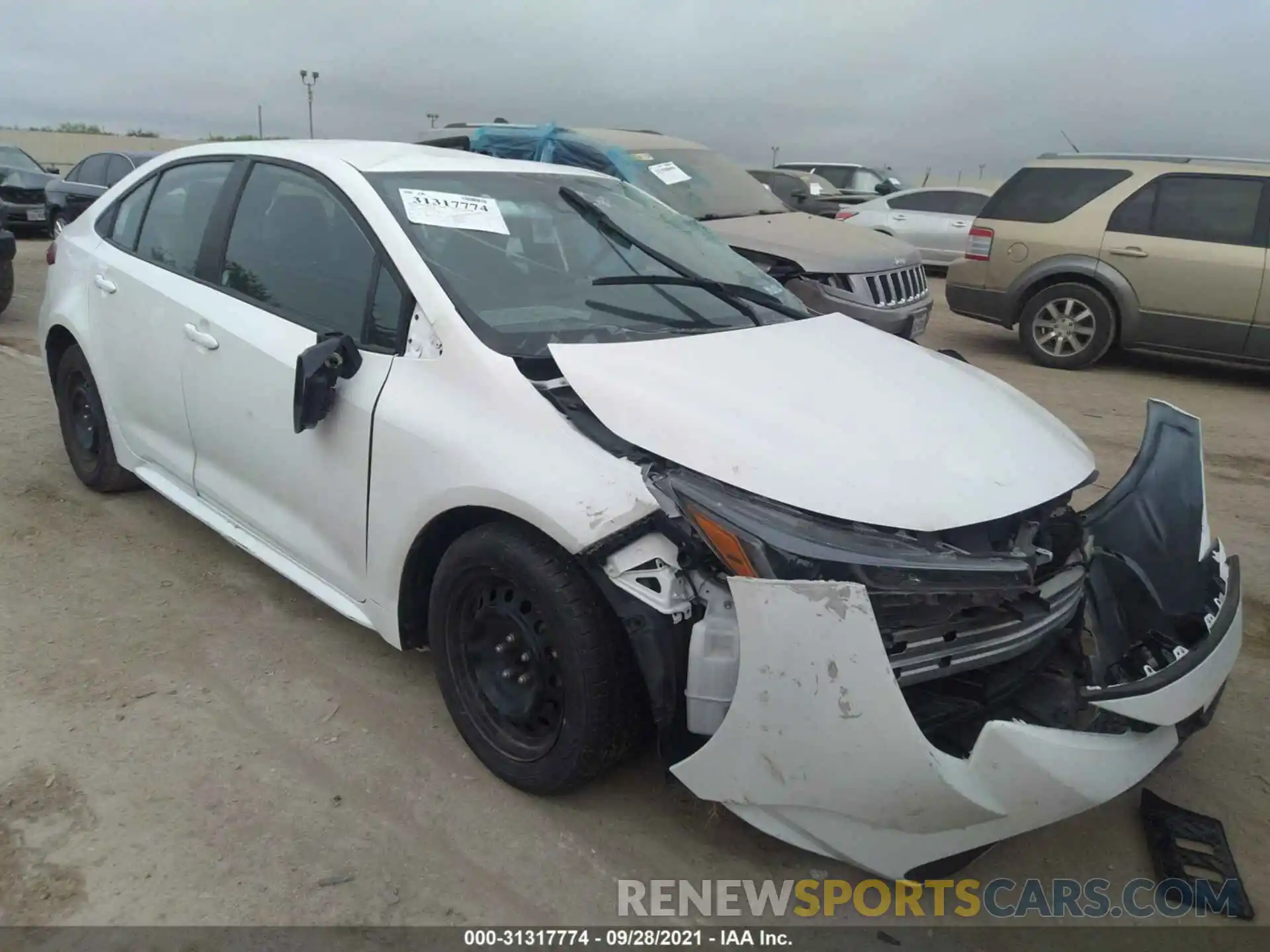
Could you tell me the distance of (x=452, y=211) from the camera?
301 cm

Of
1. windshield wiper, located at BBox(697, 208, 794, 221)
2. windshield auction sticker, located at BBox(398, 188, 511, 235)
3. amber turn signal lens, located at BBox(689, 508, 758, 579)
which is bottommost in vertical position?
amber turn signal lens, located at BBox(689, 508, 758, 579)

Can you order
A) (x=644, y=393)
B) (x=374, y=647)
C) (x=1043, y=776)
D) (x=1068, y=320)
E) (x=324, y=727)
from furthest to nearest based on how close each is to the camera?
(x=1068, y=320)
(x=374, y=647)
(x=324, y=727)
(x=644, y=393)
(x=1043, y=776)

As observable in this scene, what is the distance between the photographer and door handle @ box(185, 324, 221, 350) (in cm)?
325

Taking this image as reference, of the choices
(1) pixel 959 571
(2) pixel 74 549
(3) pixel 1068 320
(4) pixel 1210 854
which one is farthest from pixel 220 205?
(3) pixel 1068 320

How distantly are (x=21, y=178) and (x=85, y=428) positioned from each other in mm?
13611

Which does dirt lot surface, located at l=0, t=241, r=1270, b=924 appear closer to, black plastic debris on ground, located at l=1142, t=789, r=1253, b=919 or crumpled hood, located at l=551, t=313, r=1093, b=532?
black plastic debris on ground, located at l=1142, t=789, r=1253, b=919

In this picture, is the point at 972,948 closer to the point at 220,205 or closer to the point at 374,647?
the point at 374,647

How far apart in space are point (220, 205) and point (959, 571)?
2974 mm

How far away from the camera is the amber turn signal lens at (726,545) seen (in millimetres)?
2051

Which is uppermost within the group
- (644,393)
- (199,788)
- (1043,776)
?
(644,393)

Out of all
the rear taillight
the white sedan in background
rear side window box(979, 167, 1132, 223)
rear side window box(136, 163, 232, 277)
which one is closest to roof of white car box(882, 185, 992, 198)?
the white sedan in background

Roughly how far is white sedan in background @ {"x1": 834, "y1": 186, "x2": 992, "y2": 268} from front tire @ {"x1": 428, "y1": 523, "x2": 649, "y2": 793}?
1258 centimetres

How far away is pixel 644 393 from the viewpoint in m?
2.42

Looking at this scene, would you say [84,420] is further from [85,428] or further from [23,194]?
[23,194]
